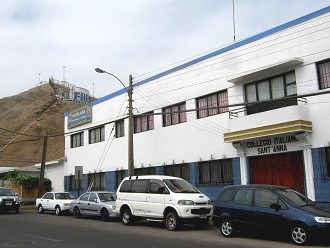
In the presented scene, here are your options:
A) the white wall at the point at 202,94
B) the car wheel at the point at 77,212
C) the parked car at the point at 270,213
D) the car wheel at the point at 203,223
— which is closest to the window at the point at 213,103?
the white wall at the point at 202,94

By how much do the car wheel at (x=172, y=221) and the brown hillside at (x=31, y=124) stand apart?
54934mm

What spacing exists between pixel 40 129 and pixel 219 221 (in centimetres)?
7488

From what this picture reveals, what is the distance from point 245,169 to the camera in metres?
20.2

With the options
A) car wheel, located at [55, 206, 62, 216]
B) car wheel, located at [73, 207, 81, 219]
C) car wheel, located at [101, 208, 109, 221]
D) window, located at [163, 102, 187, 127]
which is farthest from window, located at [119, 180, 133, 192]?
car wheel, located at [55, 206, 62, 216]

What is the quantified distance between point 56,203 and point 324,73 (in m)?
16.0

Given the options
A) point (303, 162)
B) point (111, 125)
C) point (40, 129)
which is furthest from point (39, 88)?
point (303, 162)

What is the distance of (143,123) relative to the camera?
27344 mm

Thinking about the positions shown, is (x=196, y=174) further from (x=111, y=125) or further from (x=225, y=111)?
(x=111, y=125)

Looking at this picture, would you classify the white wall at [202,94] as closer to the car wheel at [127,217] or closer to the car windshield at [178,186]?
the car windshield at [178,186]

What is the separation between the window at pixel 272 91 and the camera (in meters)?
18.9

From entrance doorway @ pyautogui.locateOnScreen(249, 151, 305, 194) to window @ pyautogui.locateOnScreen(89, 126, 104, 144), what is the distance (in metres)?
14.3

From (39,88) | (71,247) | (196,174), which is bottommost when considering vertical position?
(71,247)

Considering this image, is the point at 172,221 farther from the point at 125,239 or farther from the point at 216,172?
the point at 216,172

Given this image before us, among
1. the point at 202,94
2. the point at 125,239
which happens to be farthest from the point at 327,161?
the point at 125,239
